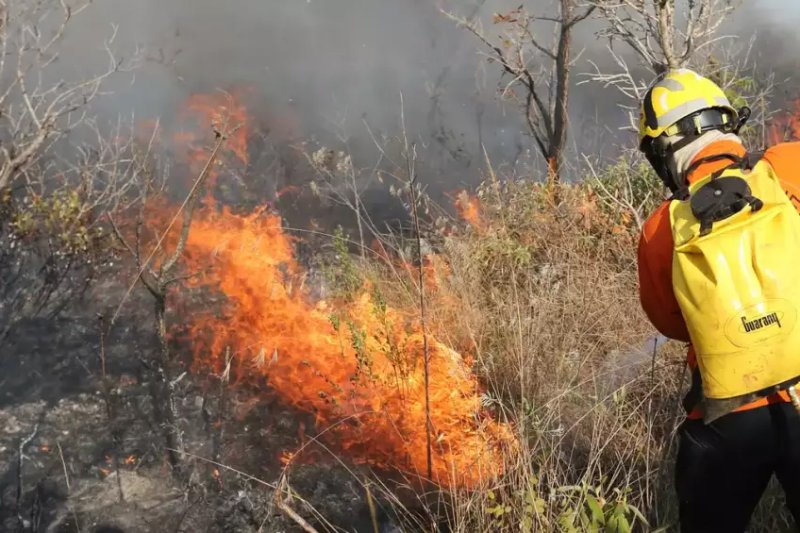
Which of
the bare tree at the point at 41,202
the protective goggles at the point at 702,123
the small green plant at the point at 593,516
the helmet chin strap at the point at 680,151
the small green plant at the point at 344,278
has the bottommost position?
the small green plant at the point at 593,516

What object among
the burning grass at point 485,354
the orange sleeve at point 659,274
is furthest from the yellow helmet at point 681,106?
the burning grass at point 485,354

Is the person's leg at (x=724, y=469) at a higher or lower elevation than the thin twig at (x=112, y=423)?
lower

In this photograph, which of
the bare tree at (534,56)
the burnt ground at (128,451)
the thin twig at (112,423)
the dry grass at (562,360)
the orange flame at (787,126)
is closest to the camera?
the dry grass at (562,360)

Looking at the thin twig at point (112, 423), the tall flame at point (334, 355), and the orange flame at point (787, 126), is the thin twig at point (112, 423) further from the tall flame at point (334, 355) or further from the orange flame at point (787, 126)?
the orange flame at point (787, 126)

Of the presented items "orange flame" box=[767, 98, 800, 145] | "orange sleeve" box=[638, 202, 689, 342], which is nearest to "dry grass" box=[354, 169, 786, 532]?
"orange sleeve" box=[638, 202, 689, 342]

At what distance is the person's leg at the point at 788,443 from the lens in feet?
5.47

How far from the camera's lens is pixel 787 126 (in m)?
8.88

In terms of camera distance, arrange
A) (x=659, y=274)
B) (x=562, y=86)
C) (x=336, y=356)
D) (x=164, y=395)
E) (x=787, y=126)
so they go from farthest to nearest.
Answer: (x=787, y=126) → (x=562, y=86) → (x=336, y=356) → (x=164, y=395) → (x=659, y=274)

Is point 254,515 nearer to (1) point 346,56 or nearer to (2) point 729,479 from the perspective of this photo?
(2) point 729,479

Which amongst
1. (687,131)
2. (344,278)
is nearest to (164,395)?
(344,278)

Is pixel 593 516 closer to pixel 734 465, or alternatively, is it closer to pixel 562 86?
pixel 734 465

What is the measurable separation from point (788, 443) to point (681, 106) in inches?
41.8

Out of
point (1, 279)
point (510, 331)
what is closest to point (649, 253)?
point (510, 331)

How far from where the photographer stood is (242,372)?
15.8 feet
